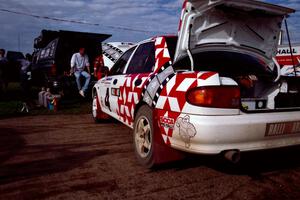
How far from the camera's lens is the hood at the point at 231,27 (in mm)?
3125

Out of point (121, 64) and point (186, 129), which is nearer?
point (186, 129)

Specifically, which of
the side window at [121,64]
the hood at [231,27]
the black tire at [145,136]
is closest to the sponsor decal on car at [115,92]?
the side window at [121,64]

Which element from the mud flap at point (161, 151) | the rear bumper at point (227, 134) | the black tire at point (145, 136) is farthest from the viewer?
the black tire at point (145, 136)

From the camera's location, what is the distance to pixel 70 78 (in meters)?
10.2

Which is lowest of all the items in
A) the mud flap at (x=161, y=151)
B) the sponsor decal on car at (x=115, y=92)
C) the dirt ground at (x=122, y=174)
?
the dirt ground at (x=122, y=174)

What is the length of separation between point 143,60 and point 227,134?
184 cm

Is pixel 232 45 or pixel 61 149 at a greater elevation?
pixel 232 45

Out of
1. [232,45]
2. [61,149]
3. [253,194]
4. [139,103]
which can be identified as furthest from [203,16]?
[61,149]

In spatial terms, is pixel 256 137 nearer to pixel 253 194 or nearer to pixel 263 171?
pixel 253 194

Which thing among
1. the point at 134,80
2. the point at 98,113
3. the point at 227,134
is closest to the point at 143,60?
the point at 134,80

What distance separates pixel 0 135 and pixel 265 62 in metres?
4.55

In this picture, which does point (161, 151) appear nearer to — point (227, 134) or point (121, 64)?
point (227, 134)

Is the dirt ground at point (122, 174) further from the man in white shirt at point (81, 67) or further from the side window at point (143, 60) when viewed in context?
the man in white shirt at point (81, 67)

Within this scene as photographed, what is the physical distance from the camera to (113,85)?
4957 millimetres
